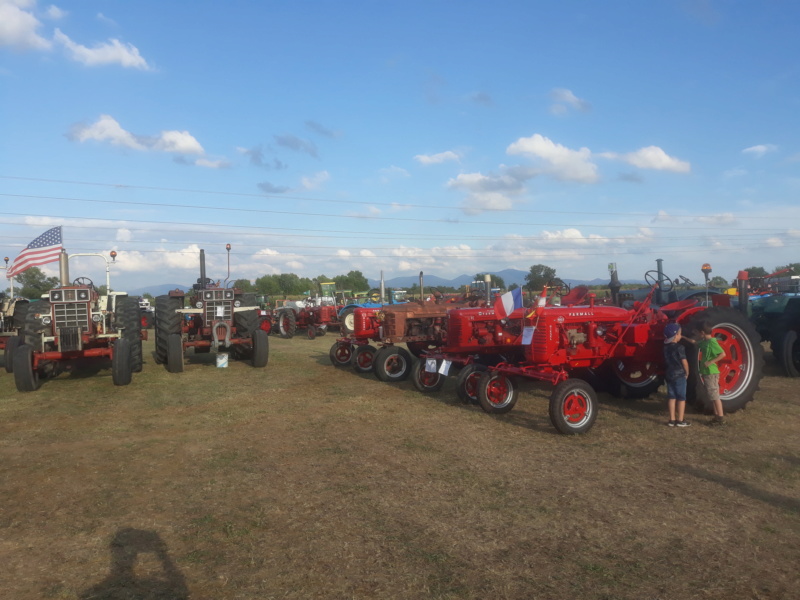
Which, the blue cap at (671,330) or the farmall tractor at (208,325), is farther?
the farmall tractor at (208,325)

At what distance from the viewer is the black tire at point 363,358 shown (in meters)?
11.0

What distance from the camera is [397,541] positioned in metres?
3.65

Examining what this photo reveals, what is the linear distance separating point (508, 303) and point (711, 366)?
237 cm

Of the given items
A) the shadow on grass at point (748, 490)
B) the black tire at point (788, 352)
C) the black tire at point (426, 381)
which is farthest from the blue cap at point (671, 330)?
the black tire at point (788, 352)

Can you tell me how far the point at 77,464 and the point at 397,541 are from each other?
3477 mm

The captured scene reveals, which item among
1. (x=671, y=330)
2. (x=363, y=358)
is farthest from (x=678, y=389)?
(x=363, y=358)

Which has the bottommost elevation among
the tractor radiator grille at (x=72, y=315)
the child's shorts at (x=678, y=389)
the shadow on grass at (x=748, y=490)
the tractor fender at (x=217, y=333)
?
the shadow on grass at (x=748, y=490)

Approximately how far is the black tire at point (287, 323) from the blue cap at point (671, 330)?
14.8m

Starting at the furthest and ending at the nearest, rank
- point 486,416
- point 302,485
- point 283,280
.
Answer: point 283,280 → point 486,416 → point 302,485

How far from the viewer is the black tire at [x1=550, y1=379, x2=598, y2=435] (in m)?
6.08

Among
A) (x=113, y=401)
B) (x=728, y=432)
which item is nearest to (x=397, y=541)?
(x=728, y=432)

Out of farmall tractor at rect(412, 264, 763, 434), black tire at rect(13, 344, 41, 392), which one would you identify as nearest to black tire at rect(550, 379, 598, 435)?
farmall tractor at rect(412, 264, 763, 434)

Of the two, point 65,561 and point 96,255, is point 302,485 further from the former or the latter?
point 96,255

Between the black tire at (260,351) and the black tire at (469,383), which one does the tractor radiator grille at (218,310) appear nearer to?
the black tire at (260,351)
